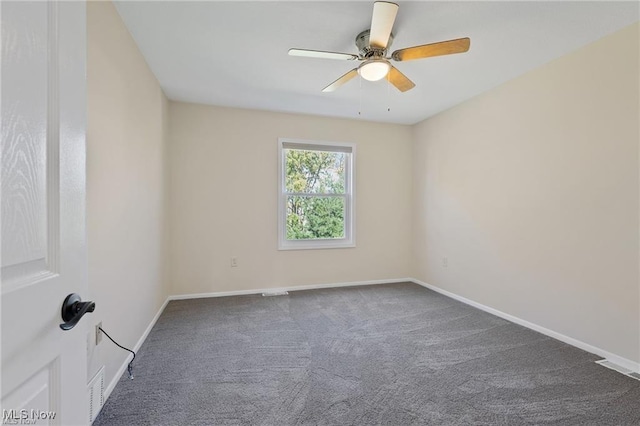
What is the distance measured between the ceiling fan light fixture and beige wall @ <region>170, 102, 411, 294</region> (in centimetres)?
199

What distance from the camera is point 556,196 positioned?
258 cm

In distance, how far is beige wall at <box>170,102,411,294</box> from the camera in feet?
12.1

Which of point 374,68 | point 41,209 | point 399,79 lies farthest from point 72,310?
point 399,79

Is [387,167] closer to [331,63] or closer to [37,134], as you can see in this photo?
[331,63]

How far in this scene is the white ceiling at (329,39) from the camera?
6.37ft

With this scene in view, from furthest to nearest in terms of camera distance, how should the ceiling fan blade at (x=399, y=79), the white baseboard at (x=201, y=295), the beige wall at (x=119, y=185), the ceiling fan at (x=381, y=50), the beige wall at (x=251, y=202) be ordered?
the beige wall at (x=251, y=202), the ceiling fan blade at (x=399, y=79), the white baseboard at (x=201, y=295), the ceiling fan at (x=381, y=50), the beige wall at (x=119, y=185)

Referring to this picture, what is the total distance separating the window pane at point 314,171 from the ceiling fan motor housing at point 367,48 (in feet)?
6.74

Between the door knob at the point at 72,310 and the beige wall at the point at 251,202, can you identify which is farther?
the beige wall at the point at 251,202

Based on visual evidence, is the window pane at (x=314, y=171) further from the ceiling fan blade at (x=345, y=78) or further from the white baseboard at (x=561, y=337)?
the white baseboard at (x=561, y=337)

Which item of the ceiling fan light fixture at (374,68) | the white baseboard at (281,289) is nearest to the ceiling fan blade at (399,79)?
the ceiling fan light fixture at (374,68)

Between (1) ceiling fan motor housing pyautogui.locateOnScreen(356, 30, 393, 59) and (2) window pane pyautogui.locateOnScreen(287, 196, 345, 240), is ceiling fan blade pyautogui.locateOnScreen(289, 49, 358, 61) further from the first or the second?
(2) window pane pyautogui.locateOnScreen(287, 196, 345, 240)

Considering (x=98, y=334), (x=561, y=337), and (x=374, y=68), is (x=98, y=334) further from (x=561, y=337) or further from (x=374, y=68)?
(x=561, y=337)

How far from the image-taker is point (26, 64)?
0.58 m

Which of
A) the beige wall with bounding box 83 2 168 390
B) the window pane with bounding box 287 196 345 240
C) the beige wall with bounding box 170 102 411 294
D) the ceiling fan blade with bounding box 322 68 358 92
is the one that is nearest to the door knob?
the beige wall with bounding box 83 2 168 390
